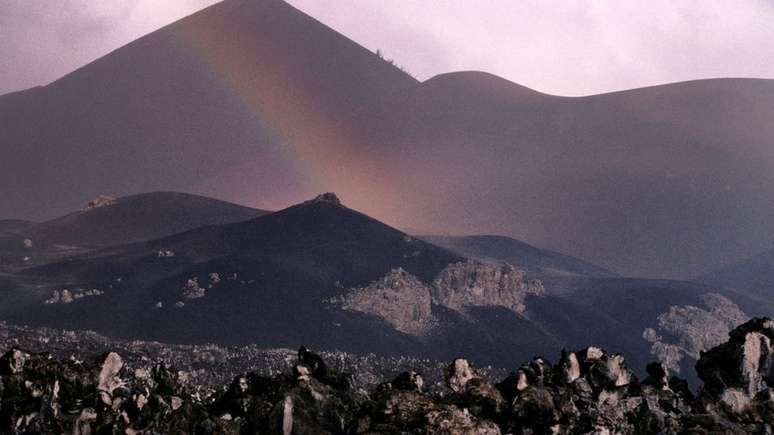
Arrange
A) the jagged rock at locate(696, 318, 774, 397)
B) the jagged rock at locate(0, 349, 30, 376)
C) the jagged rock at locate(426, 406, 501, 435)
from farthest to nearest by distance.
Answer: the jagged rock at locate(0, 349, 30, 376) → the jagged rock at locate(696, 318, 774, 397) → the jagged rock at locate(426, 406, 501, 435)

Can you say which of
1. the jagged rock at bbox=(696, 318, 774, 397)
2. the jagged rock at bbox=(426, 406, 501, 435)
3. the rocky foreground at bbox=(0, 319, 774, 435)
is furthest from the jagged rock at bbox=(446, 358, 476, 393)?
the jagged rock at bbox=(426, 406, 501, 435)

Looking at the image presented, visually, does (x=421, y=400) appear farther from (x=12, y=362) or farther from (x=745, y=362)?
(x=12, y=362)

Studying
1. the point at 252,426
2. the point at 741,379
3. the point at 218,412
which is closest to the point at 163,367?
the point at 218,412

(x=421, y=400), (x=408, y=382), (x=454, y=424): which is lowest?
(x=454, y=424)

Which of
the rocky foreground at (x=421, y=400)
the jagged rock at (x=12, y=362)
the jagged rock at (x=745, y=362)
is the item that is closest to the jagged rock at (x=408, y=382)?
the rocky foreground at (x=421, y=400)

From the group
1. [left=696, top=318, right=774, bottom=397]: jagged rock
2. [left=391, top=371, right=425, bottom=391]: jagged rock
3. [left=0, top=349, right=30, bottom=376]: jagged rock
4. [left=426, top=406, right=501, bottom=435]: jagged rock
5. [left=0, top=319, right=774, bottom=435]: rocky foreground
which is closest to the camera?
[left=426, top=406, right=501, bottom=435]: jagged rock

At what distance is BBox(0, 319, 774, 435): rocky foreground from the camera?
26.0 metres

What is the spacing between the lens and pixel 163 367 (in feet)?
130

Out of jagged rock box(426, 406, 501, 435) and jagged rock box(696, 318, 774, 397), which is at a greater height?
jagged rock box(696, 318, 774, 397)

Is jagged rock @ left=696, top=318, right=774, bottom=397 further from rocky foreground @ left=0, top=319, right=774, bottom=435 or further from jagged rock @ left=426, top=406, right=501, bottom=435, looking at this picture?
jagged rock @ left=426, top=406, right=501, bottom=435

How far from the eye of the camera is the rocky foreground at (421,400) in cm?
2598

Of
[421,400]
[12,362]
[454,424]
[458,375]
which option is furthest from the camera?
[12,362]

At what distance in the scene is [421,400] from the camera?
24953 mm

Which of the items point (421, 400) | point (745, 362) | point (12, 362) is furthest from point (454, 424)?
point (12, 362)
